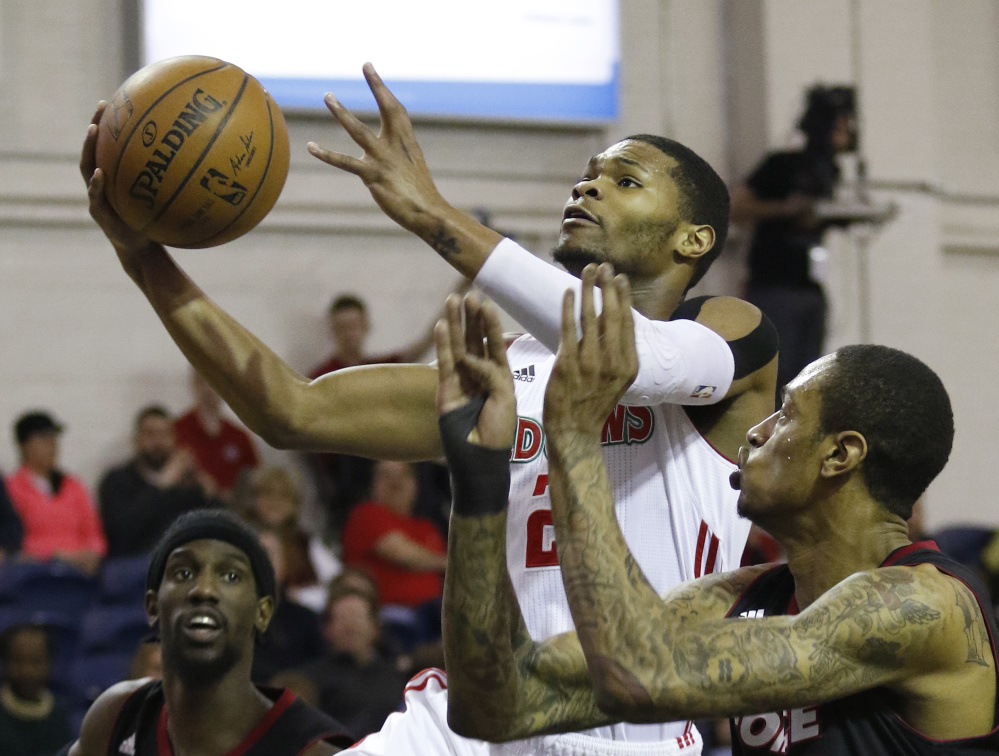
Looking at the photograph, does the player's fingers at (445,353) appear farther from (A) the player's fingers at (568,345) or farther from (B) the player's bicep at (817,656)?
(B) the player's bicep at (817,656)

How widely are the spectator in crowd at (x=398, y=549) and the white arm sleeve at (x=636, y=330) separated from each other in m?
4.14

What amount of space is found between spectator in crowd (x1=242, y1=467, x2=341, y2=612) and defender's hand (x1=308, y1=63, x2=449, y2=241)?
4.40 m

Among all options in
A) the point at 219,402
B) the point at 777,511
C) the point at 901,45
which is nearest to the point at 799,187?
the point at 901,45

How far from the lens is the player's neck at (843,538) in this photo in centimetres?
242

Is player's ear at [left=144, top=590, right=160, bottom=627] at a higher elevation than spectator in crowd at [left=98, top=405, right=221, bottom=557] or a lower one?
higher

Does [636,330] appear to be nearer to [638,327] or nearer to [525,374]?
[638,327]

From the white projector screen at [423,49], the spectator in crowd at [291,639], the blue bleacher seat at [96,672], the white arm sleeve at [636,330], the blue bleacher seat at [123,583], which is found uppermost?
the white projector screen at [423,49]

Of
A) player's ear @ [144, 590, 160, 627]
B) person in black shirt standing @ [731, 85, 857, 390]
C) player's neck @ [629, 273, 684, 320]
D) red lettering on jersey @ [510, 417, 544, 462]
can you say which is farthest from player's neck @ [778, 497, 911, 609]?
person in black shirt standing @ [731, 85, 857, 390]

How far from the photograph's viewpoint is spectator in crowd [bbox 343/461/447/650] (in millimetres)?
7012

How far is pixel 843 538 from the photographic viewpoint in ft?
7.96

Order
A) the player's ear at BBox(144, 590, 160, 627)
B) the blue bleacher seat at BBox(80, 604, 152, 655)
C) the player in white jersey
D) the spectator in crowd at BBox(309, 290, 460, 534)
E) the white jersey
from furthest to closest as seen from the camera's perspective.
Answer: the spectator in crowd at BBox(309, 290, 460, 534)
the blue bleacher seat at BBox(80, 604, 152, 655)
the player's ear at BBox(144, 590, 160, 627)
the white jersey
the player in white jersey

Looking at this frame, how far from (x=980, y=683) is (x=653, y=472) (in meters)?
1.00

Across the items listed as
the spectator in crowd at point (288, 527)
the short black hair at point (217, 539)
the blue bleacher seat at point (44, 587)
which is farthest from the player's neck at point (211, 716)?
the spectator in crowd at point (288, 527)

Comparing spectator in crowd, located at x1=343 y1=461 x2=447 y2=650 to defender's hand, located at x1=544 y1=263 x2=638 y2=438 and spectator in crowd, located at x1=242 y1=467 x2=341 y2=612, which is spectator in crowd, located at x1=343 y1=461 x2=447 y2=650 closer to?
spectator in crowd, located at x1=242 y1=467 x2=341 y2=612
